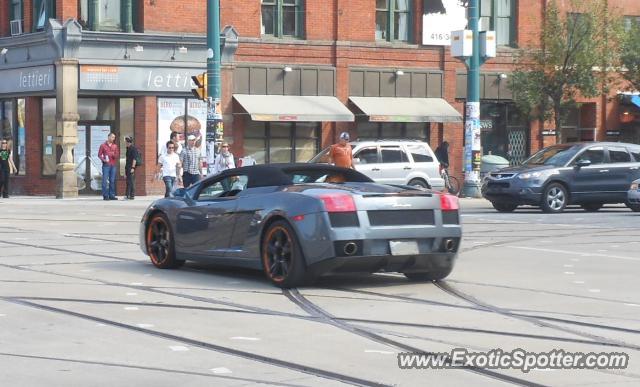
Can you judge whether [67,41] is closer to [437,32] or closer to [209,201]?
[437,32]

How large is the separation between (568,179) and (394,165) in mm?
5939

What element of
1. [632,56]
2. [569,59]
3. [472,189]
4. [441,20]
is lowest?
[472,189]

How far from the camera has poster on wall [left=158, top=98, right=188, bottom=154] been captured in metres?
37.9

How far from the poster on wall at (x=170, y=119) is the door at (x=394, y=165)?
778 centimetres

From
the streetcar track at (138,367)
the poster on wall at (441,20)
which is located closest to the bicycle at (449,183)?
the poster on wall at (441,20)

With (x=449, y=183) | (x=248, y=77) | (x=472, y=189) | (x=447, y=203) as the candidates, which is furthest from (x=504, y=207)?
(x=447, y=203)

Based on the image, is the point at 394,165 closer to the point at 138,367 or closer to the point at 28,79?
the point at 28,79

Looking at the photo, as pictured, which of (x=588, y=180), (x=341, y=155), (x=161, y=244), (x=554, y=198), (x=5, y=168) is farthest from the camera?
(x=5, y=168)

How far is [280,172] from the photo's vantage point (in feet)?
45.2

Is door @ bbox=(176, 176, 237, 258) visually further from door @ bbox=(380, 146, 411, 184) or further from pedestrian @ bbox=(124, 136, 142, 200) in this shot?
pedestrian @ bbox=(124, 136, 142, 200)

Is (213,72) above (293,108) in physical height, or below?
above

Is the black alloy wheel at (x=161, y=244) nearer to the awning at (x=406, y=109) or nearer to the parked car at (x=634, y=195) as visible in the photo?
the parked car at (x=634, y=195)

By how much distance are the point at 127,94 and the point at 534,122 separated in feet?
47.1

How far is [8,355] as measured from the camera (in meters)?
8.84
